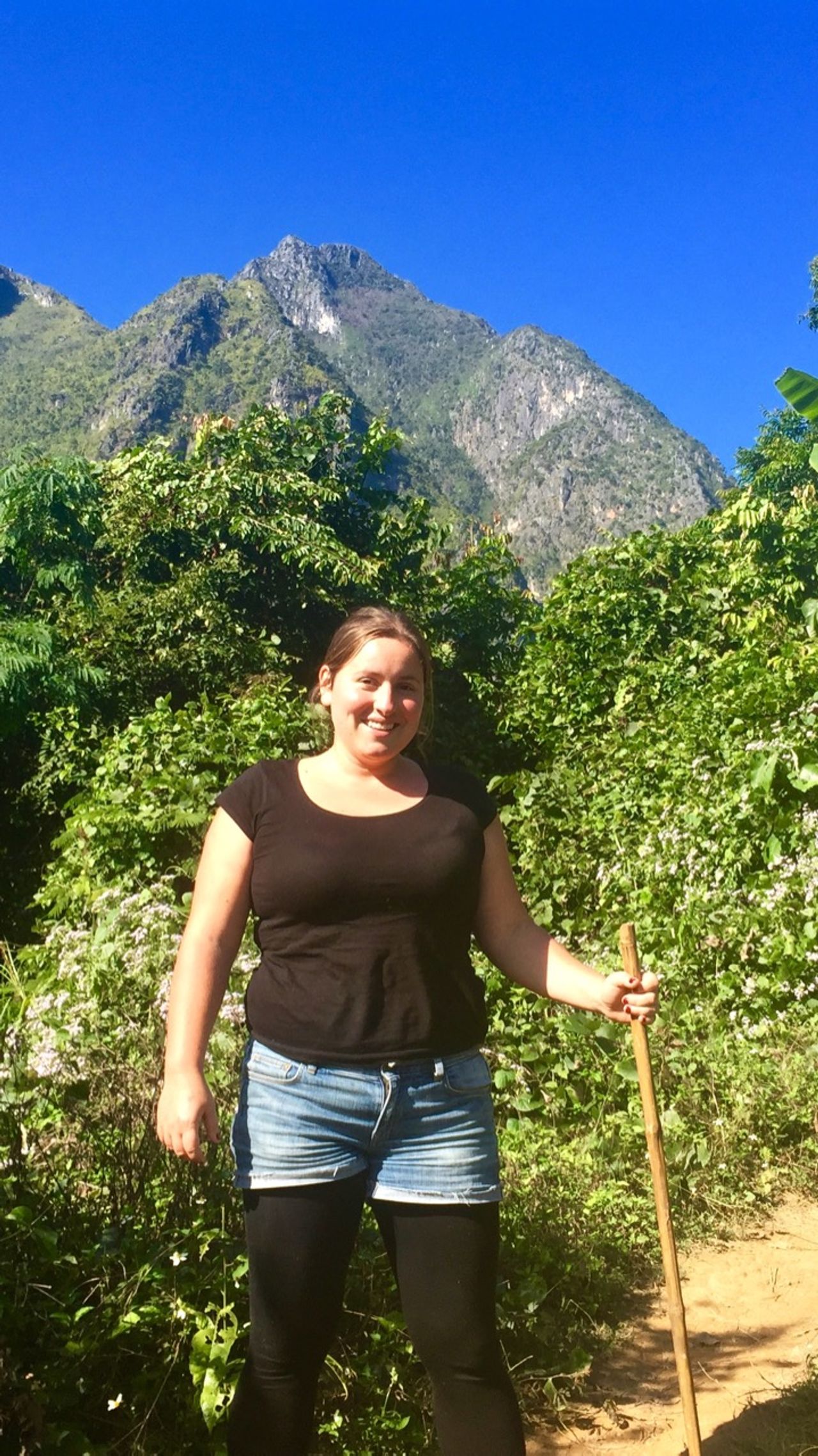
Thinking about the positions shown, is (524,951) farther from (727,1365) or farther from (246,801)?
(727,1365)

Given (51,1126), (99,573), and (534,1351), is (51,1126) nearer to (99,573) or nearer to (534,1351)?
(534,1351)

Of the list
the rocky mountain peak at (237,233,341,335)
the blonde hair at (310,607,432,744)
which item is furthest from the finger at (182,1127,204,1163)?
the rocky mountain peak at (237,233,341,335)

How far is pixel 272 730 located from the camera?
729 cm

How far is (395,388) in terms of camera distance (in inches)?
5655

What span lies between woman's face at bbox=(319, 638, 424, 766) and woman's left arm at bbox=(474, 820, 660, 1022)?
0.25m

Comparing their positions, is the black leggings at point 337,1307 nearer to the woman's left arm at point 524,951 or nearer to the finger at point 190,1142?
the finger at point 190,1142

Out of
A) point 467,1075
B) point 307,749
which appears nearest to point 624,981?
point 467,1075

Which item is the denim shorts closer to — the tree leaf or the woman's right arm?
the woman's right arm

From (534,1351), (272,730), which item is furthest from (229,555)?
(534,1351)

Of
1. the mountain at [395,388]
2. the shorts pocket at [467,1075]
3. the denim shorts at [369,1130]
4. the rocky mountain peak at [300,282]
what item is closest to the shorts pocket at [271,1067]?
the denim shorts at [369,1130]

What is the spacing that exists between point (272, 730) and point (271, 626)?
374cm

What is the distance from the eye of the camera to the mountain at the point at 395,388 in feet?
293

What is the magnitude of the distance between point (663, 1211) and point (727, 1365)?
1.37m

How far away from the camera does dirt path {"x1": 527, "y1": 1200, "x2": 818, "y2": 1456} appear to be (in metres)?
2.78
